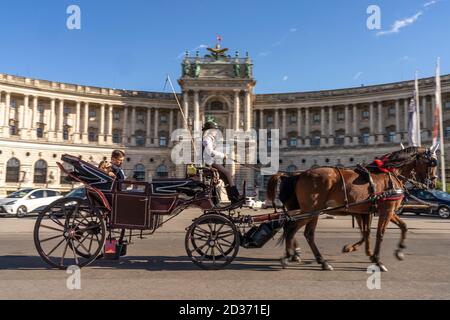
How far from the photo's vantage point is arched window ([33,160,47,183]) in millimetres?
56125

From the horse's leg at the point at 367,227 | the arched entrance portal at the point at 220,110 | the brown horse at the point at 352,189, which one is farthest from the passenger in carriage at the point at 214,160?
the arched entrance portal at the point at 220,110

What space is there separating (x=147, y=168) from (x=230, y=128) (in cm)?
1595

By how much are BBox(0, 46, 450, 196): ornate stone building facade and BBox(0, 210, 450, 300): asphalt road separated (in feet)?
152

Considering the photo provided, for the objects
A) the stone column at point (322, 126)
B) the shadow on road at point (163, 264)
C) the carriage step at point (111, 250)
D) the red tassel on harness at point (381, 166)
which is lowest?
the shadow on road at point (163, 264)

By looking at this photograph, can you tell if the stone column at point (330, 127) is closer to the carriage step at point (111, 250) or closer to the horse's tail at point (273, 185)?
the horse's tail at point (273, 185)

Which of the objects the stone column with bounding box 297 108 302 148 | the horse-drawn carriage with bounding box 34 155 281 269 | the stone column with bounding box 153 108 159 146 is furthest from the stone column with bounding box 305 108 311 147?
the horse-drawn carriage with bounding box 34 155 281 269

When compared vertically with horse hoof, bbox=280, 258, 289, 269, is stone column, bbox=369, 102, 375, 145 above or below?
above

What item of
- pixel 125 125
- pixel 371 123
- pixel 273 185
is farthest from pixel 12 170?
pixel 273 185

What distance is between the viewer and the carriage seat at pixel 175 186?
24.7ft

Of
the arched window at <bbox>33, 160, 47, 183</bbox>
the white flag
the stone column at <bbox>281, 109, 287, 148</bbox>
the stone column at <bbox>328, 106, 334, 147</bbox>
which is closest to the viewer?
the white flag

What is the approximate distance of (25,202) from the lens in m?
23.6

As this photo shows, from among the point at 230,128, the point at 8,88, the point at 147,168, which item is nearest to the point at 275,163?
the point at 230,128

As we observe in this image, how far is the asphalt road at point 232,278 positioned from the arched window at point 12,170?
168ft

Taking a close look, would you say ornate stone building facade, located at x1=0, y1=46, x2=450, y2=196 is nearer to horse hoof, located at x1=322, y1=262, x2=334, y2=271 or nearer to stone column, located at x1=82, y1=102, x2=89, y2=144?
stone column, located at x1=82, y1=102, x2=89, y2=144
